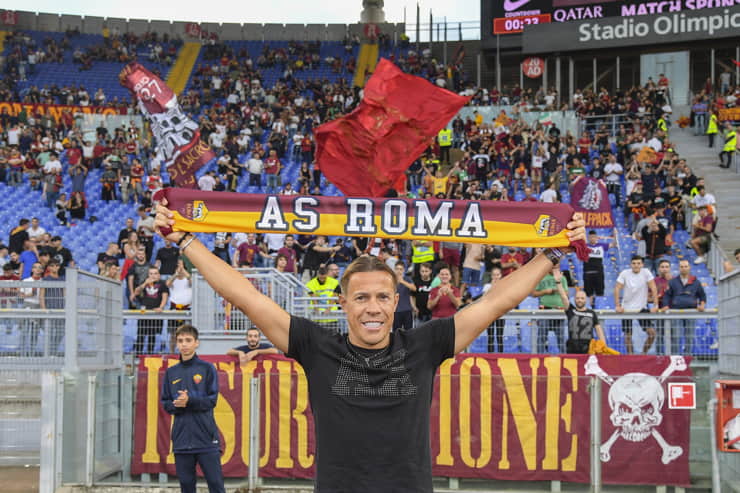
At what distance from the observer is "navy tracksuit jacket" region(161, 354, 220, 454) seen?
8391 millimetres

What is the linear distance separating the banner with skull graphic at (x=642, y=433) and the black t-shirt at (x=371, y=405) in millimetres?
6823

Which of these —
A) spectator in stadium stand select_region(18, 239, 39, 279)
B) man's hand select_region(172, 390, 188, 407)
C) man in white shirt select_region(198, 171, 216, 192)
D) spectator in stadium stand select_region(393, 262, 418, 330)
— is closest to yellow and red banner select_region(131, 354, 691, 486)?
spectator in stadium stand select_region(393, 262, 418, 330)

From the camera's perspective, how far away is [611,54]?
3369 cm

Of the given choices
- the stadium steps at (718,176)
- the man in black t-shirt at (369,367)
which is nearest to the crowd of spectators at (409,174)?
the stadium steps at (718,176)

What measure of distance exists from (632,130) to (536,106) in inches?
184

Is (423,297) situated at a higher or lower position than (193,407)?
higher

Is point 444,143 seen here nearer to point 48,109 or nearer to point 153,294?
point 153,294

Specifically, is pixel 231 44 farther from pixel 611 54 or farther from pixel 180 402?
pixel 180 402

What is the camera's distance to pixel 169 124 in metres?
20.3

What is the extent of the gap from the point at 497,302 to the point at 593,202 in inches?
510

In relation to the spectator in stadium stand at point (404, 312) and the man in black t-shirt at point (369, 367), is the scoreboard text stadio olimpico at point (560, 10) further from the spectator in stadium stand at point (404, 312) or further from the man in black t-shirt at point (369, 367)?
the man in black t-shirt at point (369, 367)

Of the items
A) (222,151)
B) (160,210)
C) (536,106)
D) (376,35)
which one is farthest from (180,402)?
(376,35)

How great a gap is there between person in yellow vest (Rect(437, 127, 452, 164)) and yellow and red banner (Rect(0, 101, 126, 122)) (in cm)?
1372

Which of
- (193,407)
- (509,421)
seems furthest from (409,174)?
(193,407)
